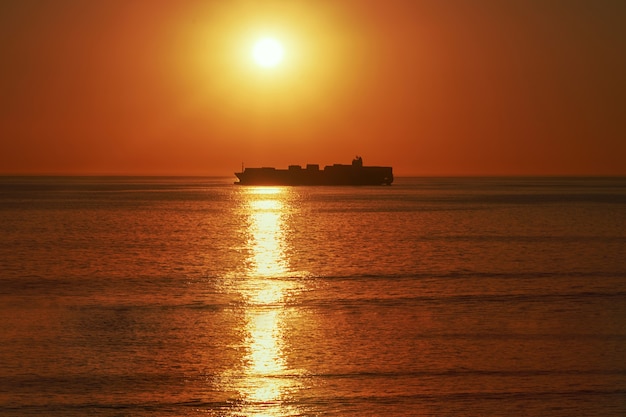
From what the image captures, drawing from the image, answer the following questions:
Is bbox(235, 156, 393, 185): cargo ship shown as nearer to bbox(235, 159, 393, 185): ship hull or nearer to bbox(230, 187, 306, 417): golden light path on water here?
bbox(235, 159, 393, 185): ship hull

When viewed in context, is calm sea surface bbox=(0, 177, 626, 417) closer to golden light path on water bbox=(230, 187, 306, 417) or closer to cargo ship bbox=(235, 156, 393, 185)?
golden light path on water bbox=(230, 187, 306, 417)

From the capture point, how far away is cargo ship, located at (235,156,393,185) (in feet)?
598

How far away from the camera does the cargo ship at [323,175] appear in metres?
182

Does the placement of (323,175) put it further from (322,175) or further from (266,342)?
(266,342)

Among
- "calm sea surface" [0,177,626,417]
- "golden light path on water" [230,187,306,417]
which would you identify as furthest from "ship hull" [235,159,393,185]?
"golden light path on water" [230,187,306,417]

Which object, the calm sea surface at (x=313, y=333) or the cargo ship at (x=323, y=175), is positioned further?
the cargo ship at (x=323, y=175)

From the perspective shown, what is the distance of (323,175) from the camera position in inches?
7407

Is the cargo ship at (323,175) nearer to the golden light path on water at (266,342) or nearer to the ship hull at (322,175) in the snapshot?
the ship hull at (322,175)

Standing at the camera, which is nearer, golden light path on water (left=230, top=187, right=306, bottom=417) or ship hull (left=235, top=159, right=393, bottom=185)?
golden light path on water (left=230, top=187, right=306, bottom=417)

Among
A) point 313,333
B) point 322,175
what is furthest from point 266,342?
point 322,175

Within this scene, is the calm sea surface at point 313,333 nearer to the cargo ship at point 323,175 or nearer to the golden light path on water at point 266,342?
the golden light path on water at point 266,342

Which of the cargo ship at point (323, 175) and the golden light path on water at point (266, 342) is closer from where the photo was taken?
the golden light path on water at point (266, 342)

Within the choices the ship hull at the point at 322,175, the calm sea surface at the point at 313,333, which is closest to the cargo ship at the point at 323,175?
the ship hull at the point at 322,175

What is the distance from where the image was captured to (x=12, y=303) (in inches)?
876
